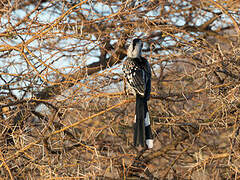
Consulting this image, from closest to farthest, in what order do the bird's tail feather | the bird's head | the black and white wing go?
the bird's tail feather → the black and white wing → the bird's head

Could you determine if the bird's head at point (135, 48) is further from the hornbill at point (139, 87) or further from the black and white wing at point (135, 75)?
the black and white wing at point (135, 75)

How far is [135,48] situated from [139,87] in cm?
59

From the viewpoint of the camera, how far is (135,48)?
11.1 feet

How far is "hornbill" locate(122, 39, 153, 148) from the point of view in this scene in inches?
114

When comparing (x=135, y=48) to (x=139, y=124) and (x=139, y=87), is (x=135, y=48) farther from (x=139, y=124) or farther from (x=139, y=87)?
(x=139, y=124)

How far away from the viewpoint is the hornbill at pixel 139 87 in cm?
290

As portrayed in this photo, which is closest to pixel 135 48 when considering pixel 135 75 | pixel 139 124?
pixel 135 75

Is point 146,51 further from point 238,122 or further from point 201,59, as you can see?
point 238,122

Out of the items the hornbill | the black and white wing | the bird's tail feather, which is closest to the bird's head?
the hornbill

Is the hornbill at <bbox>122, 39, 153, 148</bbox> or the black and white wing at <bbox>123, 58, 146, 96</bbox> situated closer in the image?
the hornbill at <bbox>122, 39, 153, 148</bbox>

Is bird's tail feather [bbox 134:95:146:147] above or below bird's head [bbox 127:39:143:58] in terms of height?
below

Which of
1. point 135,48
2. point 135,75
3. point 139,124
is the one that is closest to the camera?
point 139,124

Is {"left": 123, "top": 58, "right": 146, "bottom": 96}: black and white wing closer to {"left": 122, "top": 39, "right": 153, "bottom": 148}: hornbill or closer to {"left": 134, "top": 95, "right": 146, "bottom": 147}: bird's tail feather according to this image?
{"left": 122, "top": 39, "right": 153, "bottom": 148}: hornbill

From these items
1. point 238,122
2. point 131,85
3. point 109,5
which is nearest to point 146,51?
point 109,5
